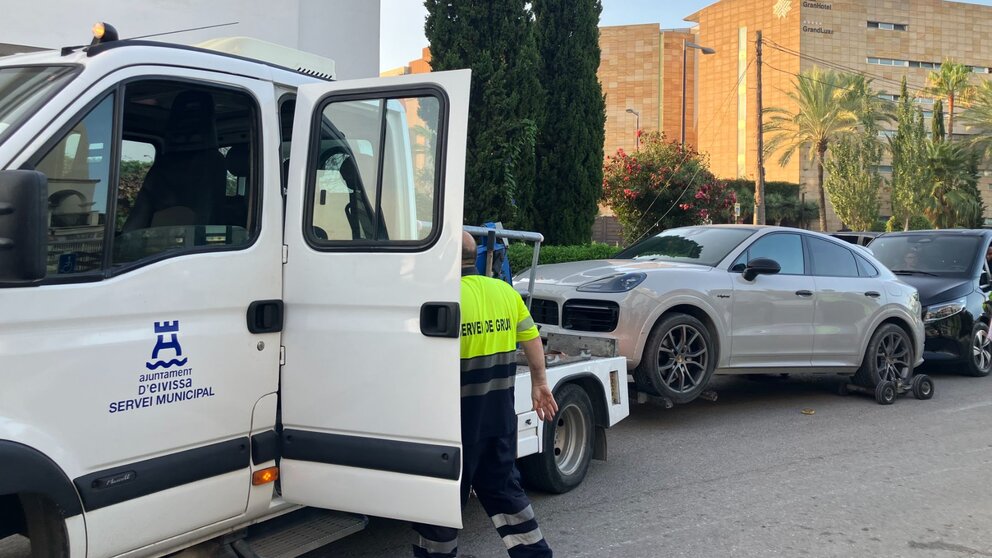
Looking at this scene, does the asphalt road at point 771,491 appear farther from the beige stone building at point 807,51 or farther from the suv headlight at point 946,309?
the beige stone building at point 807,51

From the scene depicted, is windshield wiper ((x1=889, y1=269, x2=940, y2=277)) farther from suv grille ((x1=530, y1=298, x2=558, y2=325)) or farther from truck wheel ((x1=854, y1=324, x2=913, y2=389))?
suv grille ((x1=530, y1=298, x2=558, y2=325))

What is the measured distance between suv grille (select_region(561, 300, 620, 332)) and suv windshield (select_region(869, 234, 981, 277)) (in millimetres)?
6112

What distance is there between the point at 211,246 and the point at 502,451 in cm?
154

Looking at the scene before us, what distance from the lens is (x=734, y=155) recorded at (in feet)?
189

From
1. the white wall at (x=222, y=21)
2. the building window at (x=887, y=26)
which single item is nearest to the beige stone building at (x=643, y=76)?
the building window at (x=887, y=26)

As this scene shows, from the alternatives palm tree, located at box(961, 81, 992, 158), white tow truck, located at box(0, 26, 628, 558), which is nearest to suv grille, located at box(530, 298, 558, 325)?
white tow truck, located at box(0, 26, 628, 558)

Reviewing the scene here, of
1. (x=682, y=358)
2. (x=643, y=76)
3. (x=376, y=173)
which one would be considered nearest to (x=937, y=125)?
(x=643, y=76)

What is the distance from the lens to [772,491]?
18.7 ft

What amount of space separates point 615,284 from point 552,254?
624 centimetres

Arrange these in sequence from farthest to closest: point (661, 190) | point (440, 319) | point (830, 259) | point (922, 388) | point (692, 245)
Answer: point (661, 190), point (922, 388), point (830, 259), point (692, 245), point (440, 319)

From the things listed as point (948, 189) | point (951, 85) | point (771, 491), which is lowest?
point (771, 491)

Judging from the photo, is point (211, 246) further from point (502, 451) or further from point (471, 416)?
point (502, 451)

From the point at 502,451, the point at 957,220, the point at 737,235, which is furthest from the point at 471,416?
the point at 957,220

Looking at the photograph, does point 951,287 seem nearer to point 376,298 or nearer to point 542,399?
point 542,399
